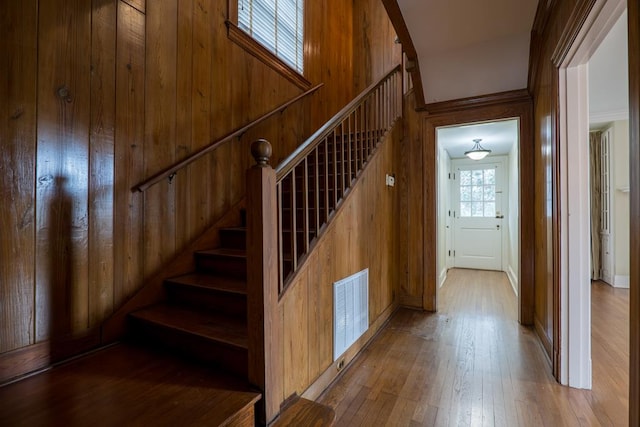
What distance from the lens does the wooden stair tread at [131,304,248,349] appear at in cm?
156

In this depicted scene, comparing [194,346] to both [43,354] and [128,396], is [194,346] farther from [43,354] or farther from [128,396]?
[43,354]

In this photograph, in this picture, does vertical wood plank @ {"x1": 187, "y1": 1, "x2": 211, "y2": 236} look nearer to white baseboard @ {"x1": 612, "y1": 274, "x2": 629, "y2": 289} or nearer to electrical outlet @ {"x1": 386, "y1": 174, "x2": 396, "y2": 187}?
electrical outlet @ {"x1": 386, "y1": 174, "x2": 396, "y2": 187}

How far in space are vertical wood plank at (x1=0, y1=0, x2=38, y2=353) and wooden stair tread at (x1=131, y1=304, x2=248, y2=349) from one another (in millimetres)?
530

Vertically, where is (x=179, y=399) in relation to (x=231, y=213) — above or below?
below

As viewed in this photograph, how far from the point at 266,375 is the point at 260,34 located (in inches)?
121

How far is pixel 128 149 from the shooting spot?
191 centimetres

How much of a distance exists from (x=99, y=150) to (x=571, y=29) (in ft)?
8.97

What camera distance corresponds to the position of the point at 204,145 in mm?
2426

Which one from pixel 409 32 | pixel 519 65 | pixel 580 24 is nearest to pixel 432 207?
pixel 519 65

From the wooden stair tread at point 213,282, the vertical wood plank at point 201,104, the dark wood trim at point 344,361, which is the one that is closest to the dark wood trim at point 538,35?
the vertical wood plank at point 201,104

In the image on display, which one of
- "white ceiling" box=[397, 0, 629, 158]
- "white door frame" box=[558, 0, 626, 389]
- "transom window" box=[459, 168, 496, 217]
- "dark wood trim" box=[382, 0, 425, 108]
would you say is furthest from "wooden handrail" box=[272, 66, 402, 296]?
"transom window" box=[459, 168, 496, 217]

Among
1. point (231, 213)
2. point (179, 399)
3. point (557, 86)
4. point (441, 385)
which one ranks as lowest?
point (441, 385)

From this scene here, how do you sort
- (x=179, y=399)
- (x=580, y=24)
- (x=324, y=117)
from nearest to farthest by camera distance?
(x=179, y=399), (x=580, y=24), (x=324, y=117)

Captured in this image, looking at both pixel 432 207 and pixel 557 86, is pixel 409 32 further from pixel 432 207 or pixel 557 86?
pixel 432 207
